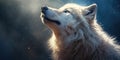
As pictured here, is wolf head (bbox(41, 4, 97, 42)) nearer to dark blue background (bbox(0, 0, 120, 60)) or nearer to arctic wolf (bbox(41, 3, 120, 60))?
arctic wolf (bbox(41, 3, 120, 60))

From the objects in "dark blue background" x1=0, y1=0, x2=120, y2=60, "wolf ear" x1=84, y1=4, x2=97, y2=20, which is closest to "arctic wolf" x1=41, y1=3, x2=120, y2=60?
"wolf ear" x1=84, y1=4, x2=97, y2=20

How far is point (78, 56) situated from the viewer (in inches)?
240

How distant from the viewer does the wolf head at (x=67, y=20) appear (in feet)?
20.0

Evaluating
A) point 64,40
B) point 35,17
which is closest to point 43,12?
point 64,40

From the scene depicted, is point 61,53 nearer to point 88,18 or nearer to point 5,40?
point 88,18

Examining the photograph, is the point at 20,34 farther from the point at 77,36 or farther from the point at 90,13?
the point at 77,36

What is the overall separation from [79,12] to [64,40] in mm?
625

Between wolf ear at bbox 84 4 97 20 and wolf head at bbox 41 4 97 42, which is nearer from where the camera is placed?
wolf head at bbox 41 4 97 42

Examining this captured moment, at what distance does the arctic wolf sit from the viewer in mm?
6047

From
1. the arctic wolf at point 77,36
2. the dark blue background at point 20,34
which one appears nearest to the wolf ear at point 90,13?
the arctic wolf at point 77,36

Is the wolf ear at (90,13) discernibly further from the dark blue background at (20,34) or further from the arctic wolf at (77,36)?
the dark blue background at (20,34)

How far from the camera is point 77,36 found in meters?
6.13

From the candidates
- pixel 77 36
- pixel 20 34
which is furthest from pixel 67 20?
pixel 20 34

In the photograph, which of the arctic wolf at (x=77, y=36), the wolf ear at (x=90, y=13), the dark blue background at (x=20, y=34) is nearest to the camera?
the arctic wolf at (x=77, y=36)
